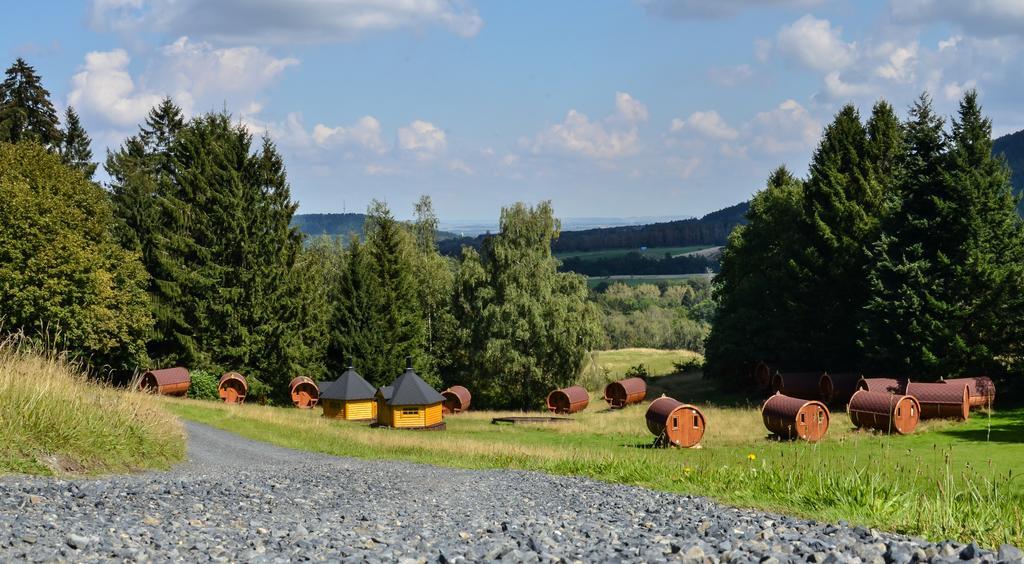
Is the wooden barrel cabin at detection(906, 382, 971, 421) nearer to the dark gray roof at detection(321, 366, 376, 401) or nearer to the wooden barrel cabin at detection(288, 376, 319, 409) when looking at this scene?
the dark gray roof at detection(321, 366, 376, 401)

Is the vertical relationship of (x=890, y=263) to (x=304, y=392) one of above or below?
above

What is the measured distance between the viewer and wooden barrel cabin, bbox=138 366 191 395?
142ft

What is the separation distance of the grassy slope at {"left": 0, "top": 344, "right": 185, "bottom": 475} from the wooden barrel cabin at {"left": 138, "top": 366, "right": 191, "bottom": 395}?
27.7 meters

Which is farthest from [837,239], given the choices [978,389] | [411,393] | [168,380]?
[168,380]

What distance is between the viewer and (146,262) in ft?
162

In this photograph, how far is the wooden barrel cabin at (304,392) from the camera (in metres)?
47.7

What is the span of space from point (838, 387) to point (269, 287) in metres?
32.7

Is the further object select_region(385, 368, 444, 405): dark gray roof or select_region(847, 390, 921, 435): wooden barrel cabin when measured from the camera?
select_region(385, 368, 444, 405): dark gray roof

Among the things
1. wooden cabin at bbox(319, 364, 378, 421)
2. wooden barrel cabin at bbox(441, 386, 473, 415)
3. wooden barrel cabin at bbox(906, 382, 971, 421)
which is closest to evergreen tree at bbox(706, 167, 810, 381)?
wooden barrel cabin at bbox(906, 382, 971, 421)

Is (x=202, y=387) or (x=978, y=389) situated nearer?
(x=978, y=389)

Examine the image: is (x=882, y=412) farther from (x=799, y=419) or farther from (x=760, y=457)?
(x=760, y=457)

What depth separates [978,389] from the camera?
34.2 metres

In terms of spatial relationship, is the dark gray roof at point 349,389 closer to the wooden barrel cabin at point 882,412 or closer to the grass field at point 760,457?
the grass field at point 760,457

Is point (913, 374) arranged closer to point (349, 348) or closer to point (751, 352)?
point (751, 352)
